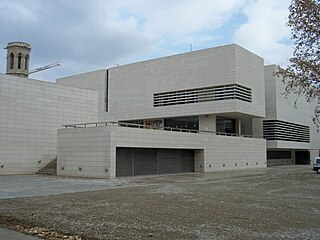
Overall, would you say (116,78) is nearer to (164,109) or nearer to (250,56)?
(164,109)

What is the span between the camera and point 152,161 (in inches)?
1352

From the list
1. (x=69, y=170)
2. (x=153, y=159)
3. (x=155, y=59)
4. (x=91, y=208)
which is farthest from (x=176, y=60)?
(x=91, y=208)

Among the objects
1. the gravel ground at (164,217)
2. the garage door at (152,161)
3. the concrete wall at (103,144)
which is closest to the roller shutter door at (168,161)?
the garage door at (152,161)

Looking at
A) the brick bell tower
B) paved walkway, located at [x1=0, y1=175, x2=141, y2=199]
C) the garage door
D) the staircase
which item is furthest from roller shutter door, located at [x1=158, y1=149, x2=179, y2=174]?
the brick bell tower

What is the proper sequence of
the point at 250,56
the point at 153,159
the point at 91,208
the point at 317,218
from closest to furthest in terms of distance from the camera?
the point at 317,218 → the point at 91,208 → the point at 153,159 → the point at 250,56

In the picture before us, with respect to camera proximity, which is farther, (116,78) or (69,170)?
(116,78)

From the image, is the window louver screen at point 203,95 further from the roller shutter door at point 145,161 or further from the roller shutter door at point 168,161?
the roller shutter door at point 145,161

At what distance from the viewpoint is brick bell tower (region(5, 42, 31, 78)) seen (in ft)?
154

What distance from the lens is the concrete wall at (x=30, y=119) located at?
3250 cm

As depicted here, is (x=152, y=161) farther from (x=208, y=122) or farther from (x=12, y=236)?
(x=12, y=236)

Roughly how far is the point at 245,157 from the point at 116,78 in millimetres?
24298

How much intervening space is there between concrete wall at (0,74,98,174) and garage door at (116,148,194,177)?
894 cm

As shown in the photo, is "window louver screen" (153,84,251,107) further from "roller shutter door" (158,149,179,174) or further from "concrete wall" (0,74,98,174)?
"concrete wall" (0,74,98,174)

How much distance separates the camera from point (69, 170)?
30.5m
